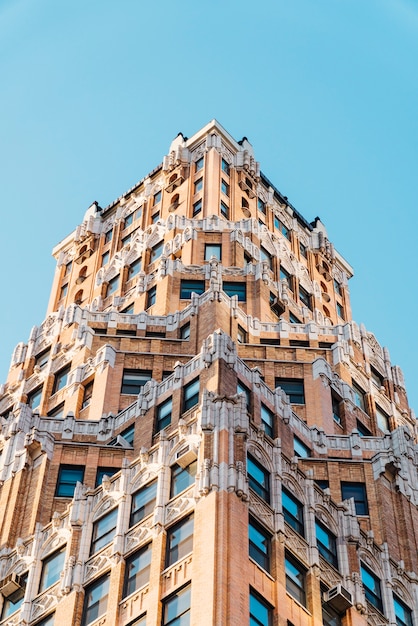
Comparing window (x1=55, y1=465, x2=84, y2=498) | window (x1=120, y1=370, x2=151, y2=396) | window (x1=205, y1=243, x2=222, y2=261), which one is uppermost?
window (x1=205, y1=243, x2=222, y2=261)

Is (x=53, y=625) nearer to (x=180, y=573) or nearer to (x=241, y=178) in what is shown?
(x=180, y=573)

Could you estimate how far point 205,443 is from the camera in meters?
54.0

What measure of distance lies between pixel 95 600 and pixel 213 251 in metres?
35.1

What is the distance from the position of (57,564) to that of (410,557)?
48.5 feet

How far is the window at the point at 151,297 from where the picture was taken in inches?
3174

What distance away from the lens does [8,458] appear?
6341cm

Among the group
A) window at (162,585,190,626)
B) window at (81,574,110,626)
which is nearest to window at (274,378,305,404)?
window at (81,574,110,626)

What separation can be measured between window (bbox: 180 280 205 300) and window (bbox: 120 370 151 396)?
9846 millimetres

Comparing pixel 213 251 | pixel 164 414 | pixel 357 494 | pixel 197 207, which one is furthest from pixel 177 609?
pixel 197 207

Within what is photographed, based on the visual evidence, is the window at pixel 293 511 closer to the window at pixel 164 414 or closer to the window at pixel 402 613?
the window at pixel 402 613

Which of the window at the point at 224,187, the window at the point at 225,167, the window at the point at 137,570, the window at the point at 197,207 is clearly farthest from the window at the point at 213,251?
the window at the point at 137,570

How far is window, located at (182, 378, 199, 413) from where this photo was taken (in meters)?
60.8

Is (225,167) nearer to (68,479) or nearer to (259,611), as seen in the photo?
(68,479)

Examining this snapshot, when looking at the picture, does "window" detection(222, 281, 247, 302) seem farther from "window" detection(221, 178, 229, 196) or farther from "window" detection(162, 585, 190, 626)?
"window" detection(162, 585, 190, 626)
